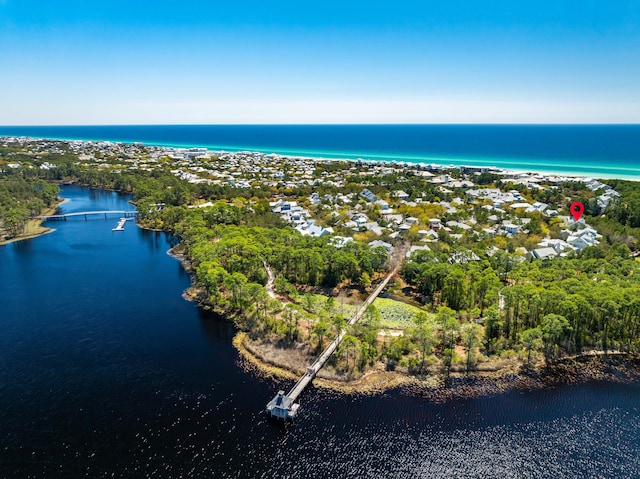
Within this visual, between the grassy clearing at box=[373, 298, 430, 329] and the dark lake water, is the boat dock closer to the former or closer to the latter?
the dark lake water

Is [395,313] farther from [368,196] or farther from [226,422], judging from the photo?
[368,196]

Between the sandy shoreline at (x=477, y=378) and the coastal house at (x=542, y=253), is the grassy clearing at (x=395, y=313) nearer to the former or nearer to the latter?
the sandy shoreline at (x=477, y=378)

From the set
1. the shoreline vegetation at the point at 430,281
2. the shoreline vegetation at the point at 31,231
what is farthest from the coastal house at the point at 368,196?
the shoreline vegetation at the point at 31,231

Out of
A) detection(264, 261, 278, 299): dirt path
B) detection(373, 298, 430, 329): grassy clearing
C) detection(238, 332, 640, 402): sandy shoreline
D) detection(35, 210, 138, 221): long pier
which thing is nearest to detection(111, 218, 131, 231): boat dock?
detection(35, 210, 138, 221): long pier

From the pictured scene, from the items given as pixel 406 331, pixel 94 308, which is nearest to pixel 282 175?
pixel 94 308

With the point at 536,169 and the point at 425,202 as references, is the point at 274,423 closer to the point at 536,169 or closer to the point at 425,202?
the point at 425,202

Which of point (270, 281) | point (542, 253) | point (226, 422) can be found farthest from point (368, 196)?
point (226, 422)
